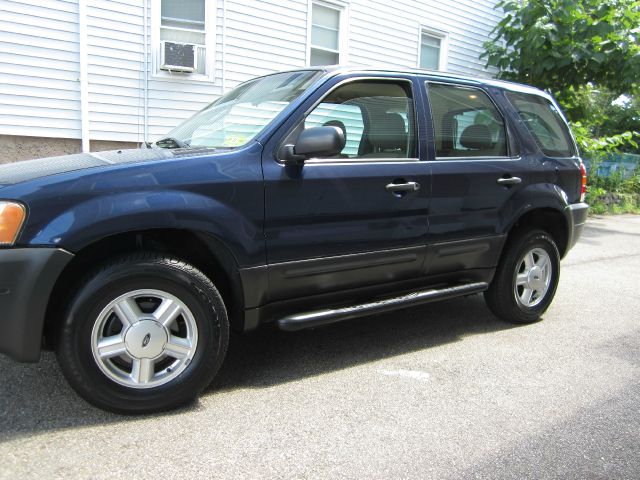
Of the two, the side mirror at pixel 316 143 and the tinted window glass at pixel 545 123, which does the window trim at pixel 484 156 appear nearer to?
the tinted window glass at pixel 545 123

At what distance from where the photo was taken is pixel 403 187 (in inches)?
134

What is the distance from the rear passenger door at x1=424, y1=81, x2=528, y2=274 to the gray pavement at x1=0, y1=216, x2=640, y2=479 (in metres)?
0.70

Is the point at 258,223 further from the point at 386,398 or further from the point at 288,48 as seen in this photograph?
the point at 288,48

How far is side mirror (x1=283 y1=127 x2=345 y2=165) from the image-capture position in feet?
9.57

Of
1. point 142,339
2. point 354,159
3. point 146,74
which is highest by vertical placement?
point 146,74

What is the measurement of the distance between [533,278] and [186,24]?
6804mm

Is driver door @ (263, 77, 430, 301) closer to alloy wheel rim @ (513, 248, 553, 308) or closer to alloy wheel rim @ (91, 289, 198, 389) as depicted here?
alloy wheel rim @ (91, 289, 198, 389)

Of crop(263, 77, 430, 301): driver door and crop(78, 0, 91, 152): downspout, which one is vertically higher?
crop(78, 0, 91, 152): downspout

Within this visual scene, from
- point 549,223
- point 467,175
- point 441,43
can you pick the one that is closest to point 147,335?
point 467,175

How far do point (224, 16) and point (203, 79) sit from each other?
1076mm

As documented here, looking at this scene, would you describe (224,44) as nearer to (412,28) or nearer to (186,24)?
(186,24)

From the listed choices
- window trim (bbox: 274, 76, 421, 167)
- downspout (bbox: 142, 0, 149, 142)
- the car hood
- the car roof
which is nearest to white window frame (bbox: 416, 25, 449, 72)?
downspout (bbox: 142, 0, 149, 142)

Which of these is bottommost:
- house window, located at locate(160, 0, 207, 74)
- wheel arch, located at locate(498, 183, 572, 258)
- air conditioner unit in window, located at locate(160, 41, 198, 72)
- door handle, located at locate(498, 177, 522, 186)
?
wheel arch, located at locate(498, 183, 572, 258)

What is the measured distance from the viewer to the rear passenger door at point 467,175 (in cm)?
366
